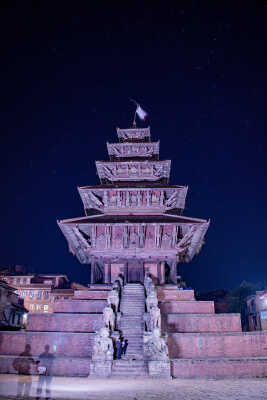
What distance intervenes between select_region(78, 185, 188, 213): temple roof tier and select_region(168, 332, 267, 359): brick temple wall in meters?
13.3

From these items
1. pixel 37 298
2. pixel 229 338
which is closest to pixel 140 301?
pixel 229 338

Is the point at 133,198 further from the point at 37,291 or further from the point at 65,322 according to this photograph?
the point at 37,291

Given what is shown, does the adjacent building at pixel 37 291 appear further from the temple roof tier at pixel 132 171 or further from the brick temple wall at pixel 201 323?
the brick temple wall at pixel 201 323

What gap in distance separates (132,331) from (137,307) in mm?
2403

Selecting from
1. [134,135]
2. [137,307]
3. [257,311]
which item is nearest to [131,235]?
[137,307]

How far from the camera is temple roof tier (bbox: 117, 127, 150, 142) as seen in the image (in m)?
34.3

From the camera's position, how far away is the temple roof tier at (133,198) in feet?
92.1

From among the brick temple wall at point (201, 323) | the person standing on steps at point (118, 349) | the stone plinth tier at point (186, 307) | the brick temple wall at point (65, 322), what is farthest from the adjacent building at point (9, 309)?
the person standing on steps at point (118, 349)

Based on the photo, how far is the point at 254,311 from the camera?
42344mm

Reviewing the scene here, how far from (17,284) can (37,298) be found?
17.6 ft

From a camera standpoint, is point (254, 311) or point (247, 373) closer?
point (247, 373)

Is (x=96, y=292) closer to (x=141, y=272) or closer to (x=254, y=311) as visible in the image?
(x=141, y=272)

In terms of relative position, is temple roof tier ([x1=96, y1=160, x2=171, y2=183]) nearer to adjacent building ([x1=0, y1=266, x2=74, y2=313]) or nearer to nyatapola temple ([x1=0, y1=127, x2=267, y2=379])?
nyatapola temple ([x1=0, y1=127, x2=267, y2=379])

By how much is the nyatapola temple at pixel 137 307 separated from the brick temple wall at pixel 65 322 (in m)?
0.05
